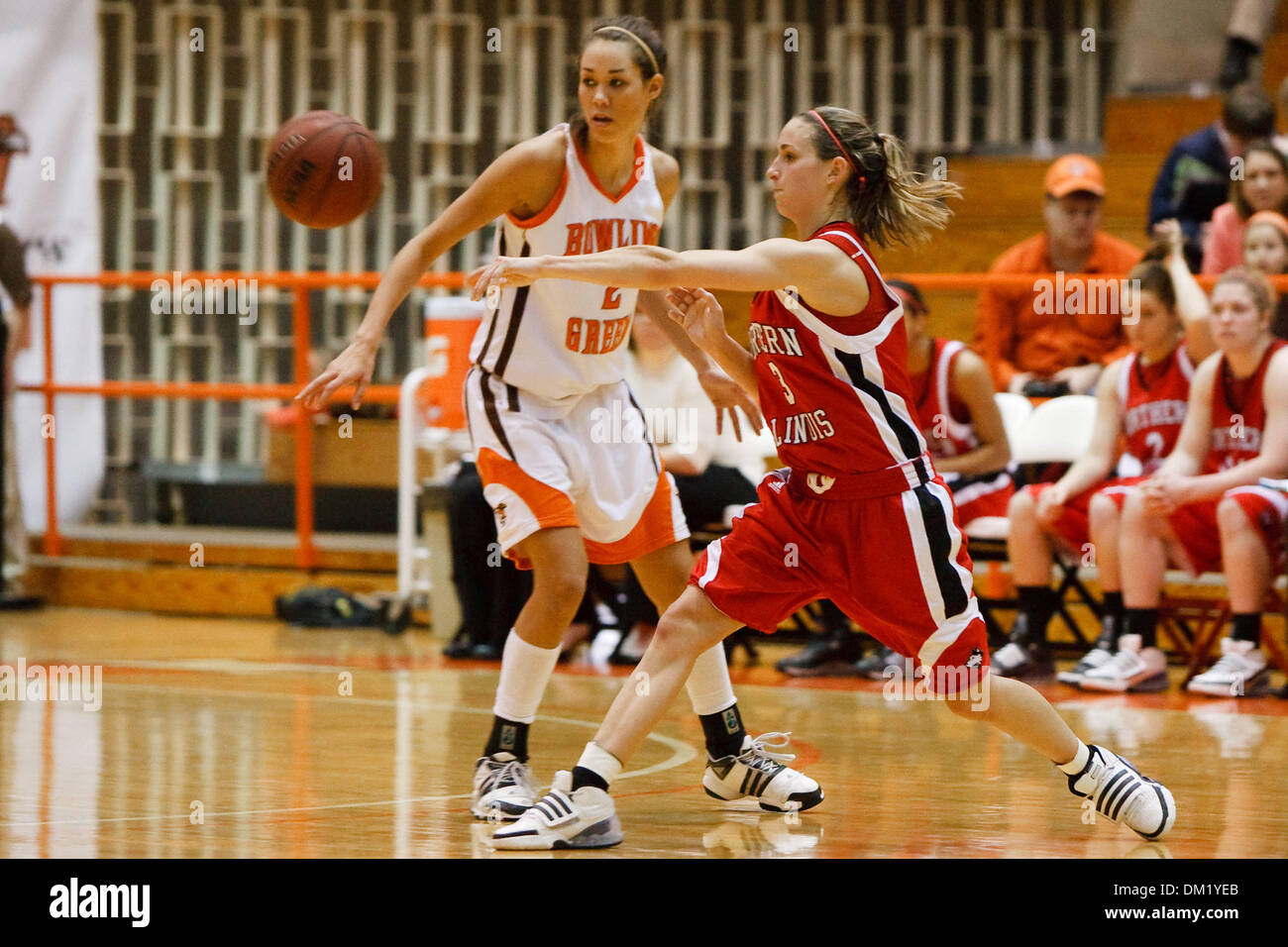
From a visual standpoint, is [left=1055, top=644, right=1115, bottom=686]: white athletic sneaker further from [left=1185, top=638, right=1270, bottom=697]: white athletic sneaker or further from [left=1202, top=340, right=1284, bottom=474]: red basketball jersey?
[left=1202, top=340, right=1284, bottom=474]: red basketball jersey

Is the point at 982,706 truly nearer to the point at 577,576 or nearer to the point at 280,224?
the point at 577,576

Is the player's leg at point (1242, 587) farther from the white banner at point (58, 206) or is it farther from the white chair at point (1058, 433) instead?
the white banner at point (58, 206)

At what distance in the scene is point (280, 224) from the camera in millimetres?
10484

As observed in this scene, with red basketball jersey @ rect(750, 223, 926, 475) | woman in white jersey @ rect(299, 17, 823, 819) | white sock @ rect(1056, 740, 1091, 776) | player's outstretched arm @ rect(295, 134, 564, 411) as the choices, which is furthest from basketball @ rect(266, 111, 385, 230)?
white sock @ rect(1056, 740, 1091, 776)

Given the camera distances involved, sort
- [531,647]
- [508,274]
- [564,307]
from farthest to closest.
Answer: [564,307]
[531,647]
[508,274]

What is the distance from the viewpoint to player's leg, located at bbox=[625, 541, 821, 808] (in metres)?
4.32

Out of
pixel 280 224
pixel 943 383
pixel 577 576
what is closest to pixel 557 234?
pixel 577 576

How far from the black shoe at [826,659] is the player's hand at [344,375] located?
10.9 feet

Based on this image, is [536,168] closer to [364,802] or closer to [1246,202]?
[364,802]

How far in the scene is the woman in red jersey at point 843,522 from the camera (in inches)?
150

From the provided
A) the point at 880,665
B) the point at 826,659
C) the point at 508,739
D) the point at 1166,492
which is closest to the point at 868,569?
the point at 508,739

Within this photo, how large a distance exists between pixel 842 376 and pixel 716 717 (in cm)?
98

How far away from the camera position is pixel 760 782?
4.32m
